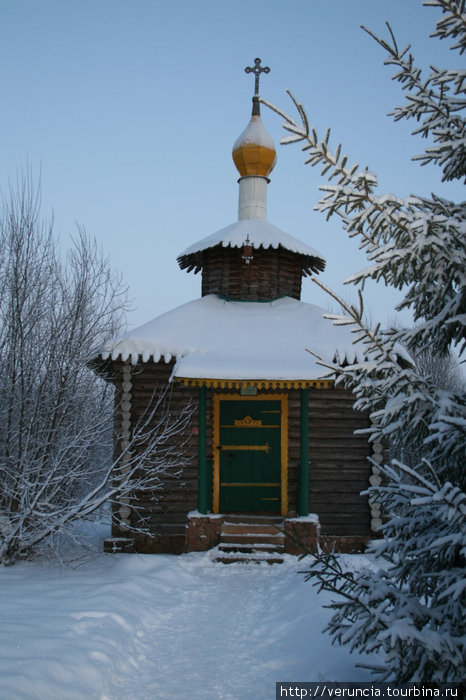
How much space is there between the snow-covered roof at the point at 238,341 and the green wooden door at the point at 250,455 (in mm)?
1157

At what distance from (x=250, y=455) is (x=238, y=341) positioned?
222 cm

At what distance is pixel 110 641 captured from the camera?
495cm

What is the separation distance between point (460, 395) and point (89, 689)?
3498 millimetres

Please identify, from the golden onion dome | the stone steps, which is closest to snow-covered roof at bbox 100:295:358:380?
the stone steps

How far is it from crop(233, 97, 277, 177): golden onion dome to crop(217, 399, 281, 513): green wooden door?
648 cm

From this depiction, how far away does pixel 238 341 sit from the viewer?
33.8ft

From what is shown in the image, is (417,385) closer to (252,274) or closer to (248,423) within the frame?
(248,423)

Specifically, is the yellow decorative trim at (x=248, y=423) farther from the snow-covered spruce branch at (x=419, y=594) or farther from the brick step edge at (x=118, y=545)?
the snow-covered spruce branch at (x=419, y=594)

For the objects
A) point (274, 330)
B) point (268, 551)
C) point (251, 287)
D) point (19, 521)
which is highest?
point (251, 287)

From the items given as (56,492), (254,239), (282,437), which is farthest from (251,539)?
(254,239)

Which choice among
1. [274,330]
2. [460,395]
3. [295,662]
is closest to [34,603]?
[295,662]

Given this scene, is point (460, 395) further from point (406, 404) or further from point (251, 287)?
point (251, 287)

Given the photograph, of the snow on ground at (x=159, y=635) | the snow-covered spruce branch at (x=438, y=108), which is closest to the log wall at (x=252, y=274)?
the snow on ground at (x=159, y=635)

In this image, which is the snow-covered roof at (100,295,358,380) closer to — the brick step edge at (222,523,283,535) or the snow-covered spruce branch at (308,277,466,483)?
the brick step edge at (222,523,283,535)
